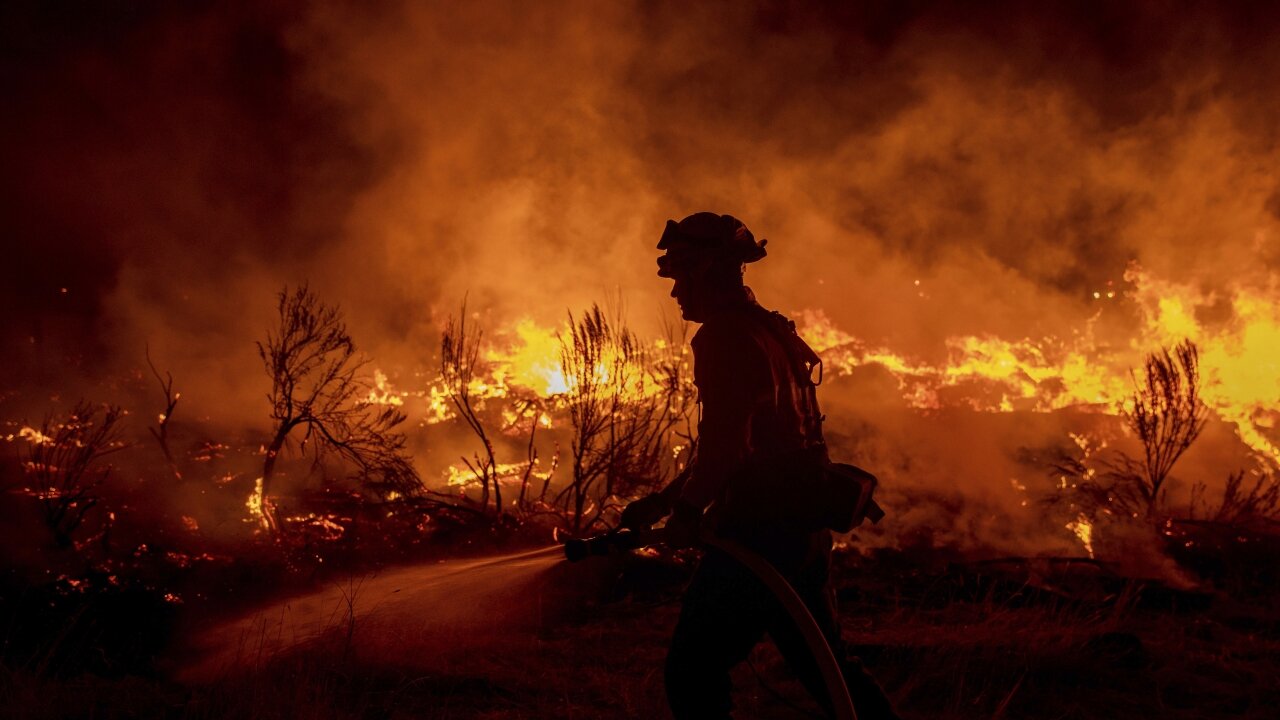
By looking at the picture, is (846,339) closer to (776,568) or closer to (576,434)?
(576,434)

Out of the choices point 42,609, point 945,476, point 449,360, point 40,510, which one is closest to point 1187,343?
point 945,476

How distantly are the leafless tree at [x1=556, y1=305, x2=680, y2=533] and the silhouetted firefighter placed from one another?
21.3ft

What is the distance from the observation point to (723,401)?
7.33ft

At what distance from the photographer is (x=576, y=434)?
31.1ft

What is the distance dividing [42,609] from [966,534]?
11.1 meters

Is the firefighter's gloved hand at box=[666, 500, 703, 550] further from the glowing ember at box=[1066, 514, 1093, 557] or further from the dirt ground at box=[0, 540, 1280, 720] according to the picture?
the glowing ember at box=[1066, 514, 1093, 557]

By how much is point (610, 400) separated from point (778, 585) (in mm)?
7402

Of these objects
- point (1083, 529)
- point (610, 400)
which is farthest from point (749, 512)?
point (1083, 529)

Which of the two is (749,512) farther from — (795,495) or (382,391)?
(382,391)

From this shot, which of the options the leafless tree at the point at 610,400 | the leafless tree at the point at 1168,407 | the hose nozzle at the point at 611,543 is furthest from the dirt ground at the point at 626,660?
the leafless tree at the point at 1168,407

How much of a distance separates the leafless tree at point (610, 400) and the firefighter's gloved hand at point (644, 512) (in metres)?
6.37

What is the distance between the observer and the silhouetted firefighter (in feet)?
7.15

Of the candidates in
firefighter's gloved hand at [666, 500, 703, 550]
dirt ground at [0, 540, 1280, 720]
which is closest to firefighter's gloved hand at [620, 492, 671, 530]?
firefighter's gloved hand at [666, 500, 703, 550]

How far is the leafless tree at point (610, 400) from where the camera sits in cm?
899
